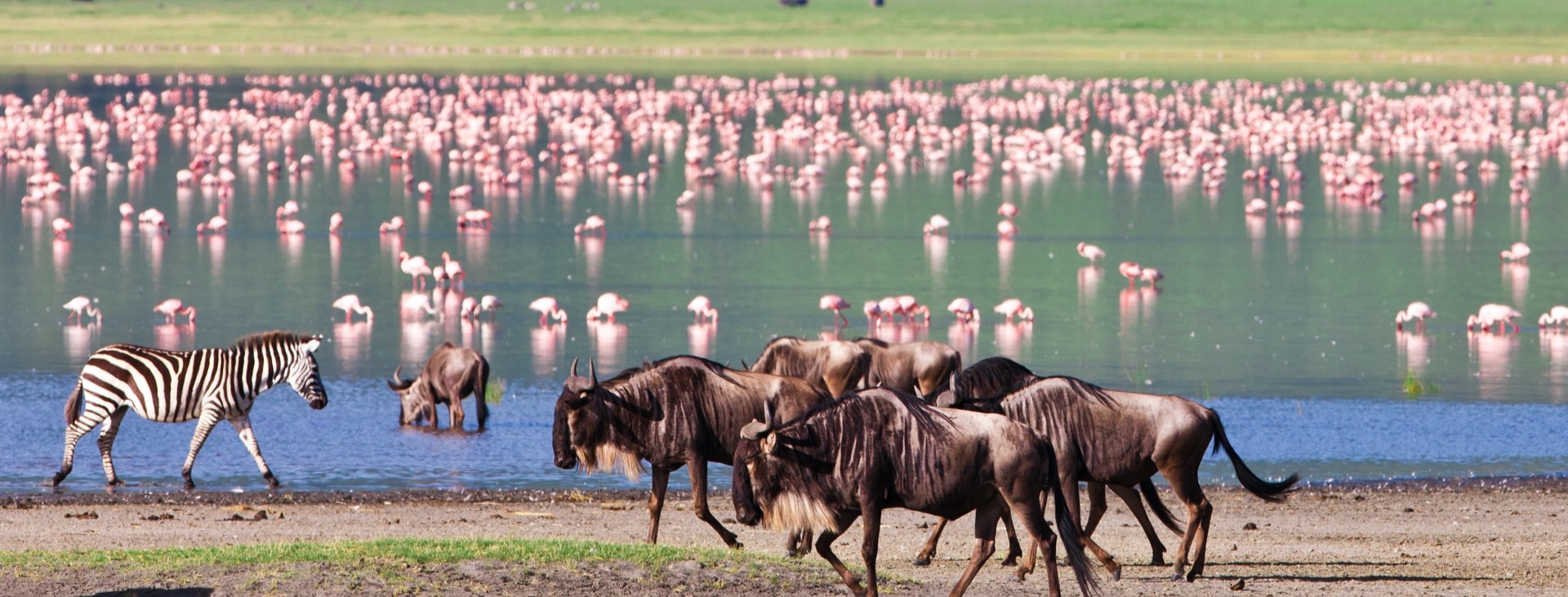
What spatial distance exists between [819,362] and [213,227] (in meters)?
21.6

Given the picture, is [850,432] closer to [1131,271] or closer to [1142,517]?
[1142,517]

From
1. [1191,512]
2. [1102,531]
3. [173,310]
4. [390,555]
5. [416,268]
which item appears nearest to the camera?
[390,555]

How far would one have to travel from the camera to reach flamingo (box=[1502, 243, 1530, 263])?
31688mm

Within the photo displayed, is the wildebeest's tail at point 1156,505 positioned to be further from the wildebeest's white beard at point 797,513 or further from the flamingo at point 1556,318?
the flamingo at point 1556,318

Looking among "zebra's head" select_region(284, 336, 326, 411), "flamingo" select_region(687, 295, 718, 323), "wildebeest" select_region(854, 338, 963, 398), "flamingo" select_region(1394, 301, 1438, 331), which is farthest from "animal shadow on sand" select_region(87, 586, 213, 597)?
"flamingo" select_region(1394, 301, 1438, 331)

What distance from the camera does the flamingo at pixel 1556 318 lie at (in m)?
24.7

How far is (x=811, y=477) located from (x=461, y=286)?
1844 cm

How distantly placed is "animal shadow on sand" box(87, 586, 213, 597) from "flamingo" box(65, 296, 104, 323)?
1522cm

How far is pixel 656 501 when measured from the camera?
12.2 meters

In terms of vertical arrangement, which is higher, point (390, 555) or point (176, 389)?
point (176, 389)

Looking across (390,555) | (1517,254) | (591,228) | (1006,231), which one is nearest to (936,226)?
(1006,231)

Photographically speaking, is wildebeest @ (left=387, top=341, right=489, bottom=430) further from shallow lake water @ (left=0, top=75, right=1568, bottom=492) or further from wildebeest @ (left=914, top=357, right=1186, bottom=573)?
wildebeest @ (left=914, top=357, right=1186, bottom=573)

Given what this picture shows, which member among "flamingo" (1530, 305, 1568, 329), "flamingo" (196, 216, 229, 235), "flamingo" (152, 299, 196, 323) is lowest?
"flamingo" (1530, 305, 1568, 329)

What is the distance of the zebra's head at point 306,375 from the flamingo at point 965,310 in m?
10.3
